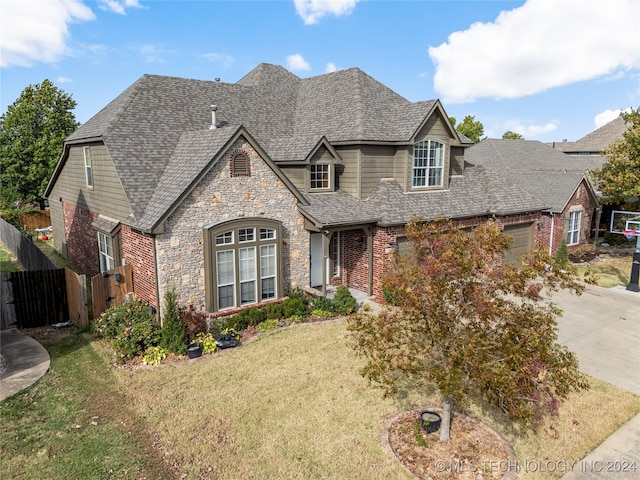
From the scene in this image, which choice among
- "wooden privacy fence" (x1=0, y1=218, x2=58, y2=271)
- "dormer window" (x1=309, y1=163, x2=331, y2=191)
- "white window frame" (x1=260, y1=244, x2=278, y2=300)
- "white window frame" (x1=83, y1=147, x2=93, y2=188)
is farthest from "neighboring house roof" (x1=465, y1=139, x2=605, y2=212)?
"wooden privacy fence" (x1=0, y1=218, x2=58, y2=271)

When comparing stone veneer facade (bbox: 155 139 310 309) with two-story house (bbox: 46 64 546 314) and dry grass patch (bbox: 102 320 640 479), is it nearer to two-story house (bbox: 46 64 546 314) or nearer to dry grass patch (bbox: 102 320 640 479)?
two-story house (bbox: 46 64 546 314)

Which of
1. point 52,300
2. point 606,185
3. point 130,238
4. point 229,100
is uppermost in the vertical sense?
point 229,100

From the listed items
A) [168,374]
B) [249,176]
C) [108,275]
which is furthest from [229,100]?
[168,374]

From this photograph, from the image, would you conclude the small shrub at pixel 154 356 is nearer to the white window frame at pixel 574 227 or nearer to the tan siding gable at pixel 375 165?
the tan siding gable at pixel 375 165

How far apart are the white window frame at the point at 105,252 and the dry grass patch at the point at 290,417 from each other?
636 cm

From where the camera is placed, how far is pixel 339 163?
60.0 ft

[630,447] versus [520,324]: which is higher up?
[520,324]

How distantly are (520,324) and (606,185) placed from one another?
21.2m

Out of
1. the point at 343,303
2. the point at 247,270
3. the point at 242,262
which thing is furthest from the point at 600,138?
the point at 242,262

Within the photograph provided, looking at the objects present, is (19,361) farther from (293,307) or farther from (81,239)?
(81,239)

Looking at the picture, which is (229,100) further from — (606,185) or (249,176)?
(606,185)

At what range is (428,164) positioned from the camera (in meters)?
20.1

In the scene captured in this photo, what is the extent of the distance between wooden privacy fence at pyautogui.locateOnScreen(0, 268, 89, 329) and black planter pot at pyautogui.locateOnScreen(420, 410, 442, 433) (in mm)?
10832

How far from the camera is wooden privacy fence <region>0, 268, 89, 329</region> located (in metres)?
14.2
